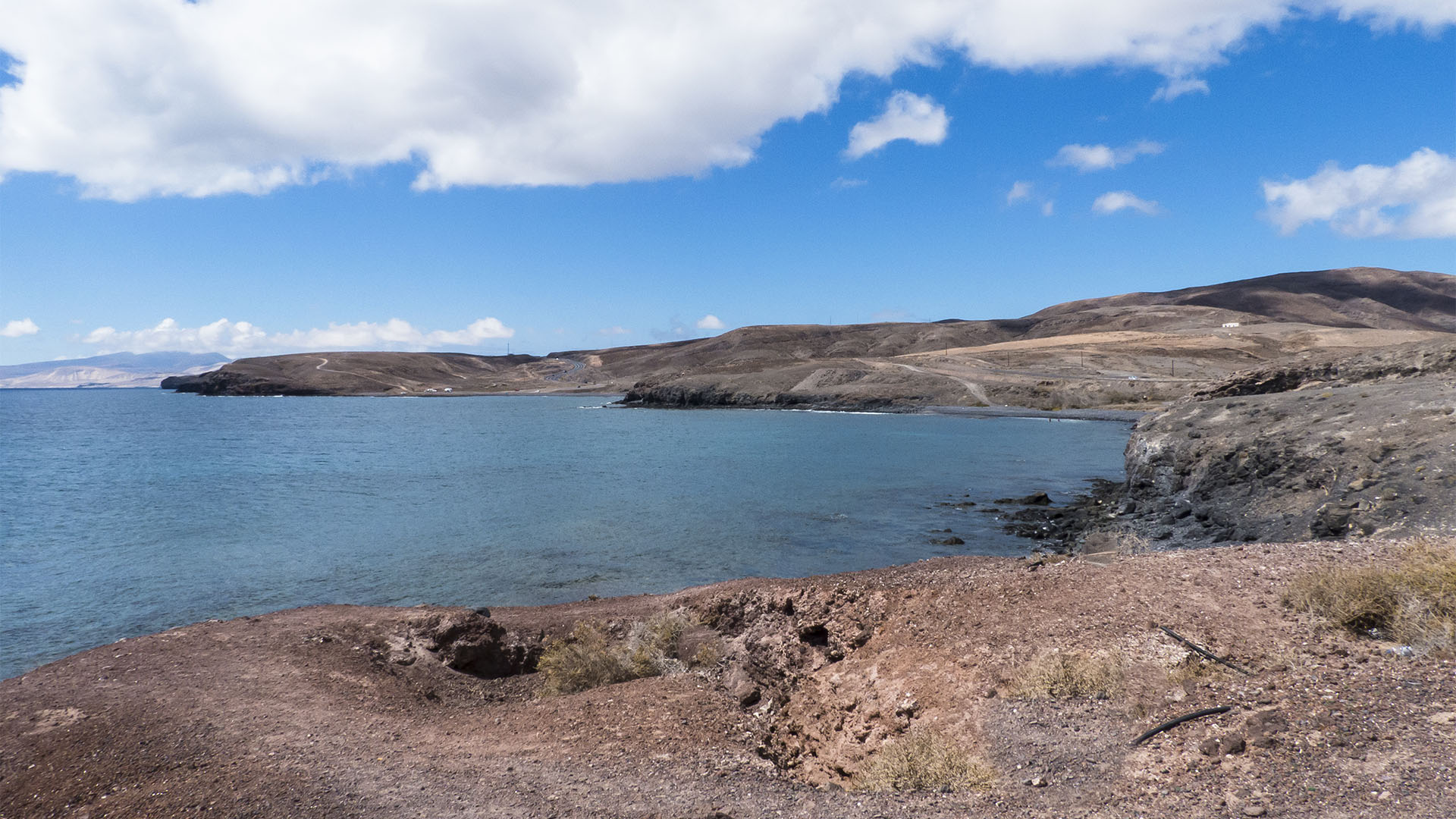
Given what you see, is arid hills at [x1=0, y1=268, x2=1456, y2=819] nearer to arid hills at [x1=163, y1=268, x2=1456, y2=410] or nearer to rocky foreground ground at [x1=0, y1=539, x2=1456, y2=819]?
rocky foreground ground at [x1=0, y1=539, x2=1456, y2=819]

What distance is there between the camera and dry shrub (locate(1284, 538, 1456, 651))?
21.3ft

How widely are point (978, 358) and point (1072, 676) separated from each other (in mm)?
101158

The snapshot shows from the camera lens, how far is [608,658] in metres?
10.3

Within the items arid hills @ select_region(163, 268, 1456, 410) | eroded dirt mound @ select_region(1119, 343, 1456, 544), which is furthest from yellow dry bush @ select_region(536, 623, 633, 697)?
arid hills @ select_region(163, 268, 1456, 410)

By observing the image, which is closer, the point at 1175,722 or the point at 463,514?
the point at 1175,722

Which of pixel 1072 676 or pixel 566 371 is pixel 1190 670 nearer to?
pixel 1072 676

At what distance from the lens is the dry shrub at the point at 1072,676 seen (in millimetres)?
6797

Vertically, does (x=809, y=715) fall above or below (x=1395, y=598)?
below

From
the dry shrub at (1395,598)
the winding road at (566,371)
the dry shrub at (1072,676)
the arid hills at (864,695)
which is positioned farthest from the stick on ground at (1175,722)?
the winding road at (566,371)

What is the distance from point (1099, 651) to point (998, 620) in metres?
→ 1.56

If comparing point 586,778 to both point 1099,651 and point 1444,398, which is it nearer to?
point 1099,651

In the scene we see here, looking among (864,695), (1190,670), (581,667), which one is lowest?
(581,667)

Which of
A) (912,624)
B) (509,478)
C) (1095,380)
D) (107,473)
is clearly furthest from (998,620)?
(1095,380)

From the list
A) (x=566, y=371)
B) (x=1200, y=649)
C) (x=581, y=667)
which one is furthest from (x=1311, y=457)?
(x=566, y=371)
